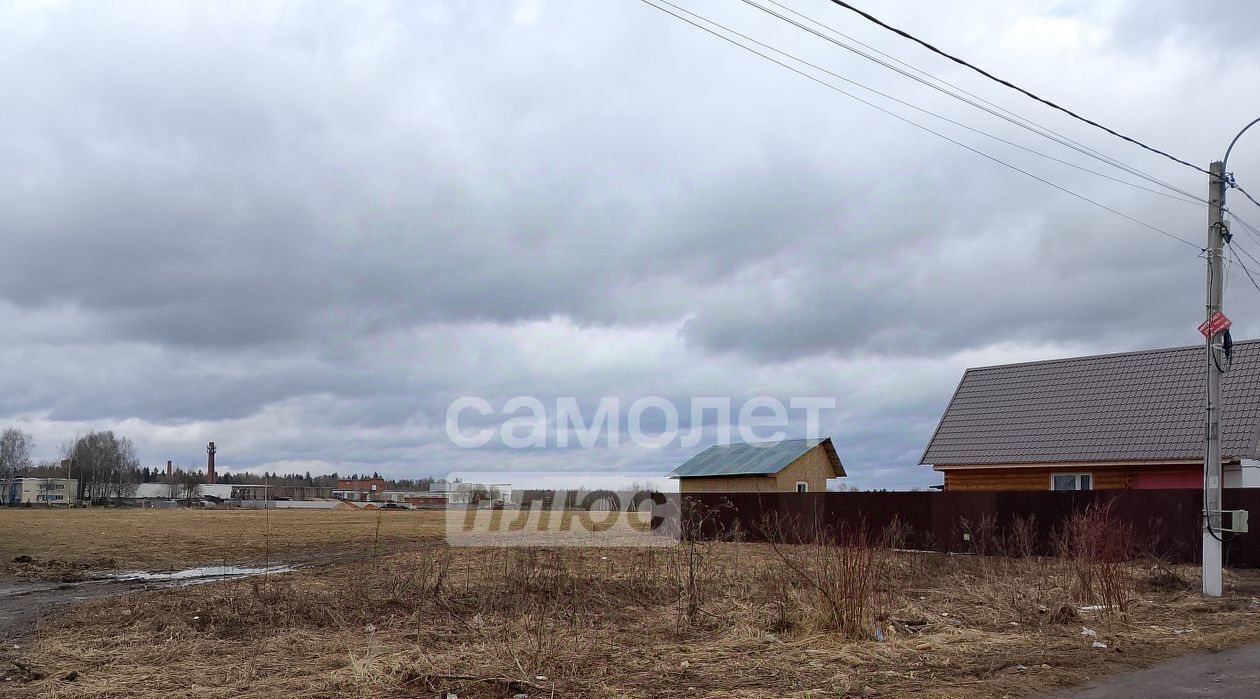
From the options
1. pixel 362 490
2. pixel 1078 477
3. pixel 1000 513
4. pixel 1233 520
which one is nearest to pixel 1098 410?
pixel 1078 477

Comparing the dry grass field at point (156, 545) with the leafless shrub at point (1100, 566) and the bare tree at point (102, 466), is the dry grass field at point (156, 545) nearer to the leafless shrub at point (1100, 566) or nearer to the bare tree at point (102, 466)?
the leafless shrub at point (1100, 566)

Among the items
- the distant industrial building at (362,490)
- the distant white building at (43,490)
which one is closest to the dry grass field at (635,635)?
the distant industrial building at (362,490)

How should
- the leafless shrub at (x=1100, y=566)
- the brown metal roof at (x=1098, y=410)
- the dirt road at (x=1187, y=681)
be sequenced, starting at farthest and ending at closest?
1. the brown metal roof at (x=1098, y=410)
2. the leafless shrub at (x=1100, y=566)
3. the dirt road at (x=1187, y=681)

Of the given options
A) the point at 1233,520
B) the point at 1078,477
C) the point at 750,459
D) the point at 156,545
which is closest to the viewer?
the point at 1233,520

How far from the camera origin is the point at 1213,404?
1441 centimetres

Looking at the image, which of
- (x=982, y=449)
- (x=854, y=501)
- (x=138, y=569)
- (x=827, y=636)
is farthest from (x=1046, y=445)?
(x=138, y=569)

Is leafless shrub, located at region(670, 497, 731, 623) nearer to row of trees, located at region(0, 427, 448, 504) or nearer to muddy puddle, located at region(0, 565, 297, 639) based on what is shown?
muddy puddle, located at region(0, 565, 297, 639)

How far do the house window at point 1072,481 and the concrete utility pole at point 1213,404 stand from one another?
12.4 meters

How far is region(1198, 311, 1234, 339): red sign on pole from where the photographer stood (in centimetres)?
1439

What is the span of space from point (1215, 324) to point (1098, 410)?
13.5m

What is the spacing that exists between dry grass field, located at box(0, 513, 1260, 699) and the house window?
1199cm

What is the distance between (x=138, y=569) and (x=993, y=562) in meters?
17.5

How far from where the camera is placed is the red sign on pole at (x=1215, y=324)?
14391 mm

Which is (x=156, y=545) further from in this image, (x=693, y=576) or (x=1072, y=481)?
(x=1072, y=481)
